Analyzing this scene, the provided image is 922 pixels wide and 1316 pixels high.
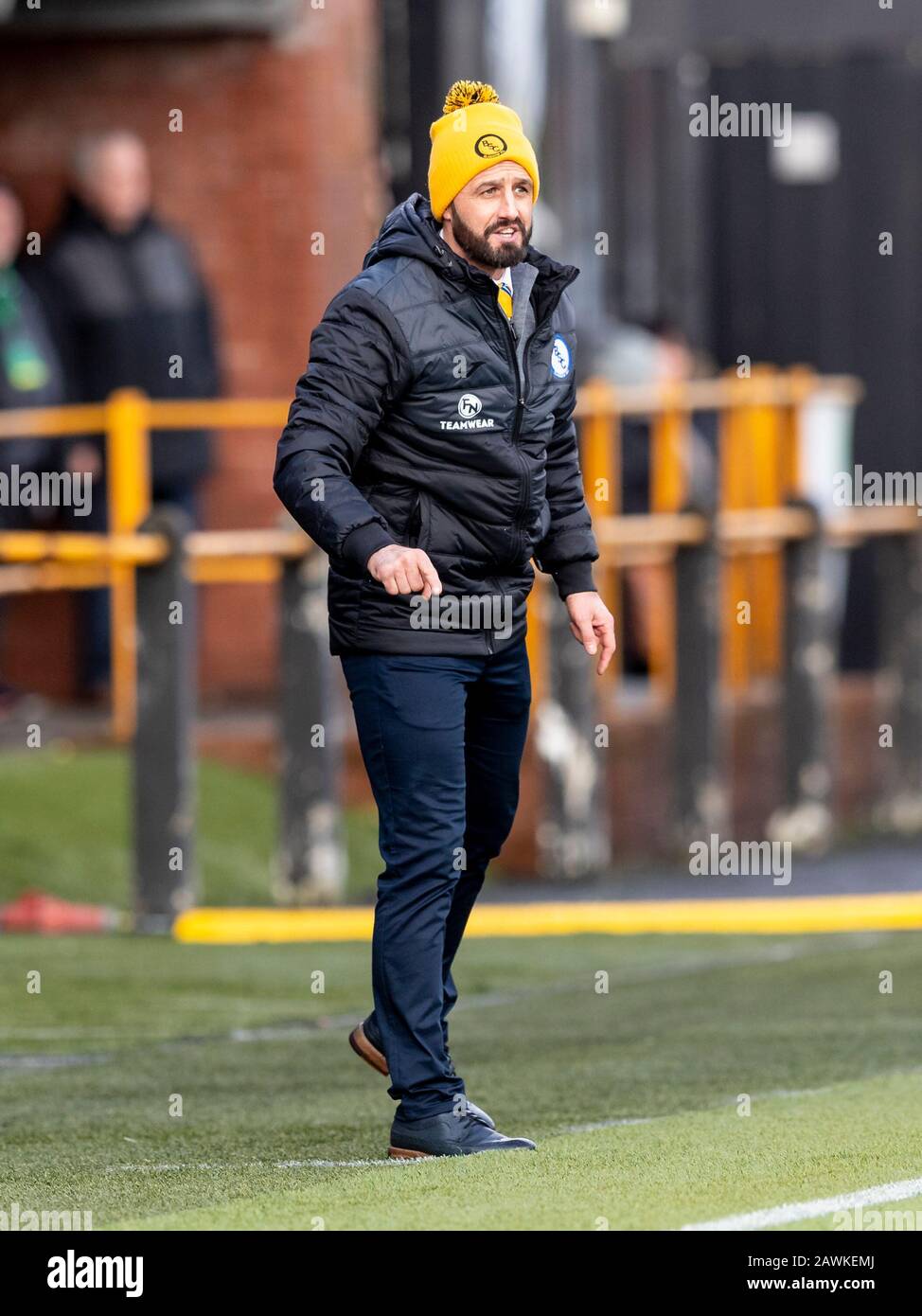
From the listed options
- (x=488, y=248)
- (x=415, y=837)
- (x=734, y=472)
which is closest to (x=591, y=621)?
(x=415, y=837)

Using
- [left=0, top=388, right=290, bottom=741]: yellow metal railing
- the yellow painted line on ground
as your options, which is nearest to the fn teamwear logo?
the yellow painted line on ground

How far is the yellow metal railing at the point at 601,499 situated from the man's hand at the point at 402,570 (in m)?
5.19

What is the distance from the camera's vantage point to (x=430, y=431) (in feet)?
19.9

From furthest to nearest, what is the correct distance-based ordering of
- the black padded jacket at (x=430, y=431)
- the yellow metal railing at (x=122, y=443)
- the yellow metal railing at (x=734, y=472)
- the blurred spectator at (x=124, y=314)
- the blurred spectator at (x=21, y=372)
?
1. the yellow metal railing at (x=734, y=472)
2. the blurred spectator at (x=124, y=314)
3. the blurred spectator at (x=21, y=372)
4. the yellow metal railing at (x=122, y=443)
5. the black padded jacket at (x=430, y=431)

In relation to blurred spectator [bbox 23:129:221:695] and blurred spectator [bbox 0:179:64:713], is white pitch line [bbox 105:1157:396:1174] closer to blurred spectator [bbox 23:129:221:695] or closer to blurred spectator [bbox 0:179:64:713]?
blurred spectator [bbox 0:179:64:713]

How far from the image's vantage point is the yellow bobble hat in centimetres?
611

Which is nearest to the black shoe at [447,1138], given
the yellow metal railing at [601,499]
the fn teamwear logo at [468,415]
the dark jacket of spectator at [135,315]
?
the fn teamwear logo at [468,415]

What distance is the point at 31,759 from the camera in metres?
12.4

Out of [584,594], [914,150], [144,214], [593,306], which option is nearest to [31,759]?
[144,214]

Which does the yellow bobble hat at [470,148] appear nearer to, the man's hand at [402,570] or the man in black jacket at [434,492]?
the man in black jacket at [434,492]

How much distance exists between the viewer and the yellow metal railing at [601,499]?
11.5 metres

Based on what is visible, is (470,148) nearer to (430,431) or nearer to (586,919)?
(430,431)

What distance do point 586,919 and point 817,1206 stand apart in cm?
574

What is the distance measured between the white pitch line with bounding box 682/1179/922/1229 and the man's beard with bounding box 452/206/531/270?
1.83 meters
